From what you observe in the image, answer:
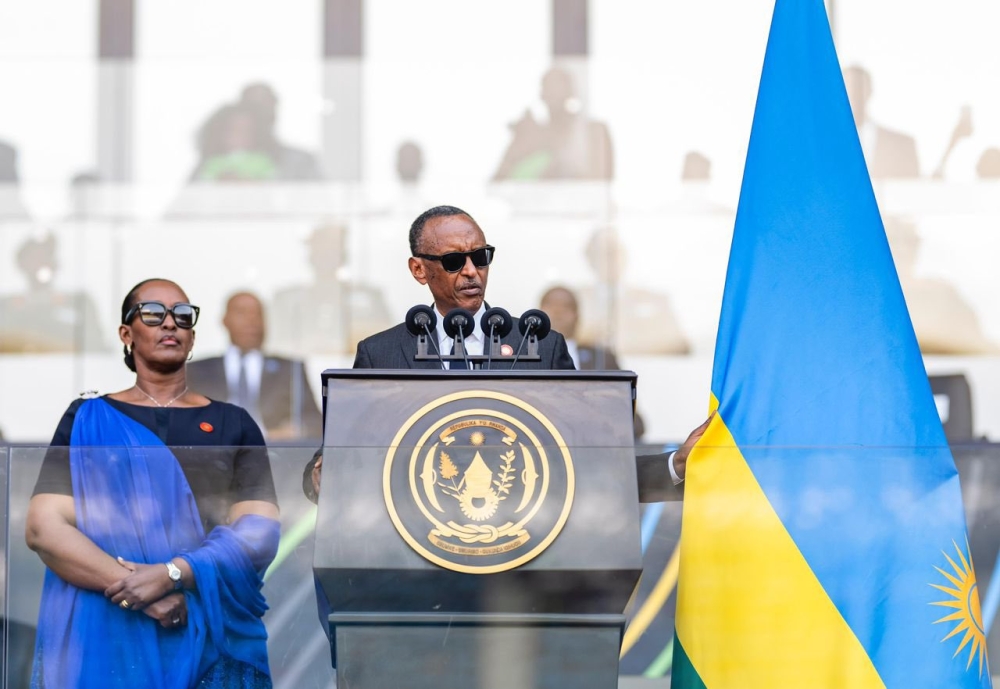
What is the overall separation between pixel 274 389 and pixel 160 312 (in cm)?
313

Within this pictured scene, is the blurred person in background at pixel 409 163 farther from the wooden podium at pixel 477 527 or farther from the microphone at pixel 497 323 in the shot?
the wooden podium at pixel 477 527

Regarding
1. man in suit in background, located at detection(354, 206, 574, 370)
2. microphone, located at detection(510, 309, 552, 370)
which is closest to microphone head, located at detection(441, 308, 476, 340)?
microphone, located at detection(510, 309, 552, 370)

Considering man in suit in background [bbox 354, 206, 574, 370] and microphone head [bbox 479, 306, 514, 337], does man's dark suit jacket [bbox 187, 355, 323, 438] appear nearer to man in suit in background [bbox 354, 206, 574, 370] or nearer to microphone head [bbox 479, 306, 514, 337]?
man in suit in background [bbox 354, 206, 574, 370]

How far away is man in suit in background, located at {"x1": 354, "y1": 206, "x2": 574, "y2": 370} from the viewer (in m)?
3.81

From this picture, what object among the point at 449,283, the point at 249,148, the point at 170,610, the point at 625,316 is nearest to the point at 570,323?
the point at 625,316

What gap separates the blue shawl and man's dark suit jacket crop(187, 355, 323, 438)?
3.53m

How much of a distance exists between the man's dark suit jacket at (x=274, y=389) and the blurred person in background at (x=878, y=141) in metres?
2.89

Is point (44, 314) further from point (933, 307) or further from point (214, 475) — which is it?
point (214, 475)

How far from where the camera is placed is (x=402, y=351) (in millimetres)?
3818

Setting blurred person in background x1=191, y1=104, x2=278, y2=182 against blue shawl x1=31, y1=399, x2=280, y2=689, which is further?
blurred person in background x1=191, y1=104, x2=278, y2=182

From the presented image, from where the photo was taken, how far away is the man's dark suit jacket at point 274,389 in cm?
697

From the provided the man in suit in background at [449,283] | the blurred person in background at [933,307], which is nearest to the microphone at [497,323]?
the man in suit in background at [449,283]

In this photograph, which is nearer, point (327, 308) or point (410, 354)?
point (410, 354)

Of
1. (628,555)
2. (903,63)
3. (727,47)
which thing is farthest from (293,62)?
(628,555)
